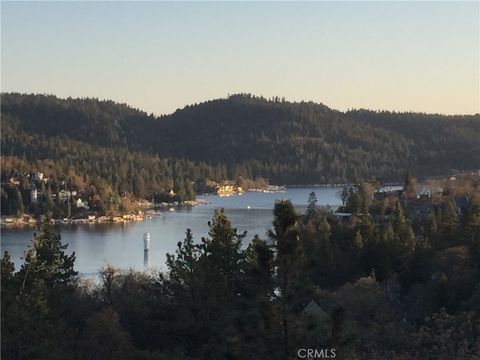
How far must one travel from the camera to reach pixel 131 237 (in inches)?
1090

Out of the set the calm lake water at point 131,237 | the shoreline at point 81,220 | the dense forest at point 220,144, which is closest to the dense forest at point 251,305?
the calm lake water at point 131,237

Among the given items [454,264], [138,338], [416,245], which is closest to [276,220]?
[138,338]

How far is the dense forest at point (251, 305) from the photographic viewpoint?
568 cm

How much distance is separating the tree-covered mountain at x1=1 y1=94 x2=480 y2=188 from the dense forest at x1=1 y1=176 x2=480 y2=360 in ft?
160

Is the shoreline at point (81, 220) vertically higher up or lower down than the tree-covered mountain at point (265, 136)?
lower down

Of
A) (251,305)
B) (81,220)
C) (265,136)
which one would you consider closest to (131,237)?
(81,220)

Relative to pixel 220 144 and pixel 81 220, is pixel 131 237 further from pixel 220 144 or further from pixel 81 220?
→ pixel 220 144

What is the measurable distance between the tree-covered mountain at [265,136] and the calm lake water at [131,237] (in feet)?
85.4

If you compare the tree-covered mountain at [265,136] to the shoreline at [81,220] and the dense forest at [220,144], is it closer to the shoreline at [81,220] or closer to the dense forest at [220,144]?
the dense forest at [220,144]

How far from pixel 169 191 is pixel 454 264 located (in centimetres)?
3979

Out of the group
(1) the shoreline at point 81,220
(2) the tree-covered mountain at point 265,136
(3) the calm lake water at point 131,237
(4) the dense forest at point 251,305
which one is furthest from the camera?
(2) the tree-covered mountain at point 265,136

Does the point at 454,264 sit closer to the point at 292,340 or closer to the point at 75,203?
the point at 292,340

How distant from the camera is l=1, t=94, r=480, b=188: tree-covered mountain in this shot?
67.0m

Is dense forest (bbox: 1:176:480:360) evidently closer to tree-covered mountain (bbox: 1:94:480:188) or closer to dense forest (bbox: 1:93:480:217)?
dense forest (bbox: 1:93:480:217)
